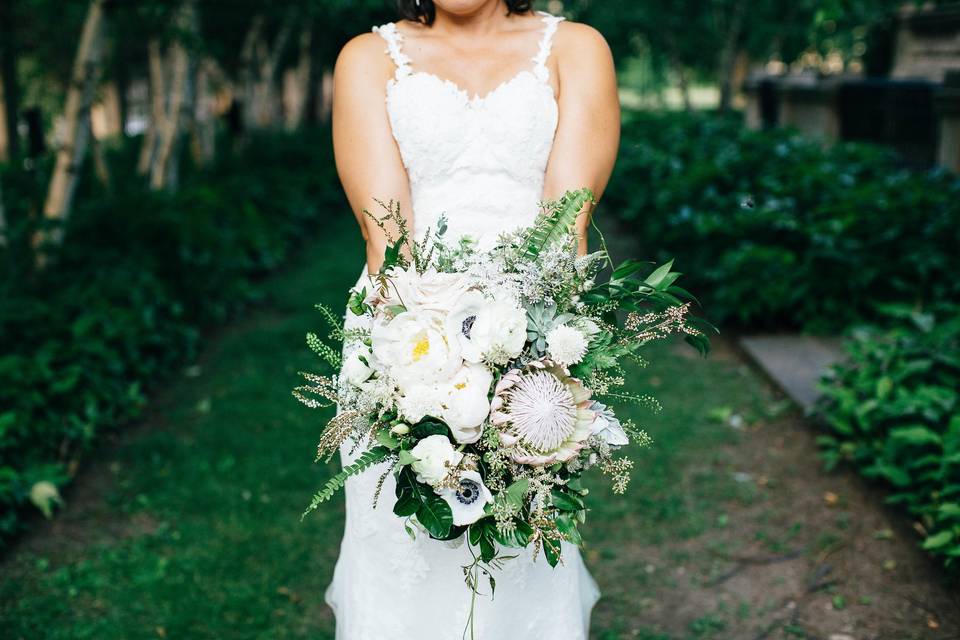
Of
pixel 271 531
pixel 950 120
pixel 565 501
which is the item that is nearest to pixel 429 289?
pixel 565 501

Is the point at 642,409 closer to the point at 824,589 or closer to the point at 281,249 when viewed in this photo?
the point at 824,589

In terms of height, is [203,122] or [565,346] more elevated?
[565,346]

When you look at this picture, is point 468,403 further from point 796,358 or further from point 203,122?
point 203,122

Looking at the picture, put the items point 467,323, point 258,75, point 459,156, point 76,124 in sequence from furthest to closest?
point 258,75 < point 76,124 < point 459,156 < point 467,323

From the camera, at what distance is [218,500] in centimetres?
505

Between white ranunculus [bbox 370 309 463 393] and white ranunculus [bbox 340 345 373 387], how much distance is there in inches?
2.3

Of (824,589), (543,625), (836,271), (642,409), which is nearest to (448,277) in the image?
(543,625)

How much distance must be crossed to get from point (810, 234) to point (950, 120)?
8.95 ft

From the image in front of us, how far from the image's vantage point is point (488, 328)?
1951mm

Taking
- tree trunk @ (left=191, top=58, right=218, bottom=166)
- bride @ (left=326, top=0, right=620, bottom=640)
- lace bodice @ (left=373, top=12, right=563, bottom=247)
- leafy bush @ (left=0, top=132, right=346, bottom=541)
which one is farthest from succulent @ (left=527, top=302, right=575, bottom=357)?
tree trunk @ (left=191, top=58, right=218, bottom=166)

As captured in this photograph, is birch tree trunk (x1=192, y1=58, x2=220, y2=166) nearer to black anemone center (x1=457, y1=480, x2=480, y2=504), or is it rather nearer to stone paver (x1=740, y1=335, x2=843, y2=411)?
stone paver (x1=740, y1=335, x2=843, y2=411)

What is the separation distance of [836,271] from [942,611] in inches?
136

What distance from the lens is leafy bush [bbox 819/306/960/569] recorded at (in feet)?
13.2

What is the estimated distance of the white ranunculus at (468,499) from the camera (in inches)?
78.5
